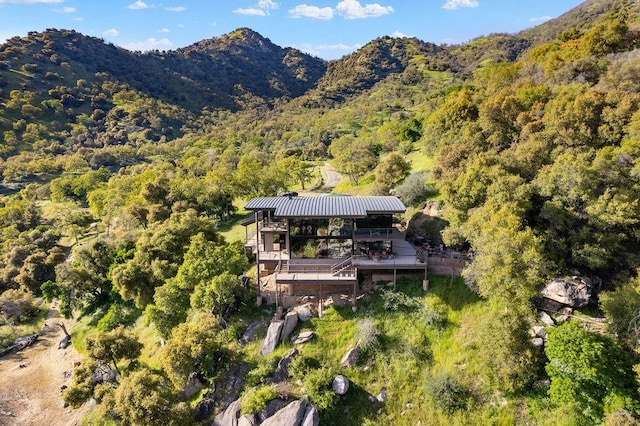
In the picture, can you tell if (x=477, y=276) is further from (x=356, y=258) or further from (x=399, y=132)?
(x=399, y=132)

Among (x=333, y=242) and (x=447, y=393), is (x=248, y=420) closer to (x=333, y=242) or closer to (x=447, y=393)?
(x=447, y=393)

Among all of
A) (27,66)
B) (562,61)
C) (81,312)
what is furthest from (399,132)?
(27,66)

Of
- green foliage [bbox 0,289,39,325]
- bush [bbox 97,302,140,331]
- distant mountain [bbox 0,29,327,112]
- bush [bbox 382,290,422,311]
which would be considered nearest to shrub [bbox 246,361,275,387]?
bush [bbox 382,290,422,311]

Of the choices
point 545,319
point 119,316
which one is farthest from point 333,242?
point 119,316

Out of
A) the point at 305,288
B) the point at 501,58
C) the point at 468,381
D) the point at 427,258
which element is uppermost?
the point at 501,58

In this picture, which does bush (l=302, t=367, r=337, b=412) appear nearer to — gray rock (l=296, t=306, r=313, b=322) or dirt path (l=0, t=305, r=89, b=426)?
gray rock (l=296, t=306, r=313, b=322)

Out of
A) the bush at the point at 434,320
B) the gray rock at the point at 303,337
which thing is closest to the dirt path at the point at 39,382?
the gray rock at the point at 303,337
